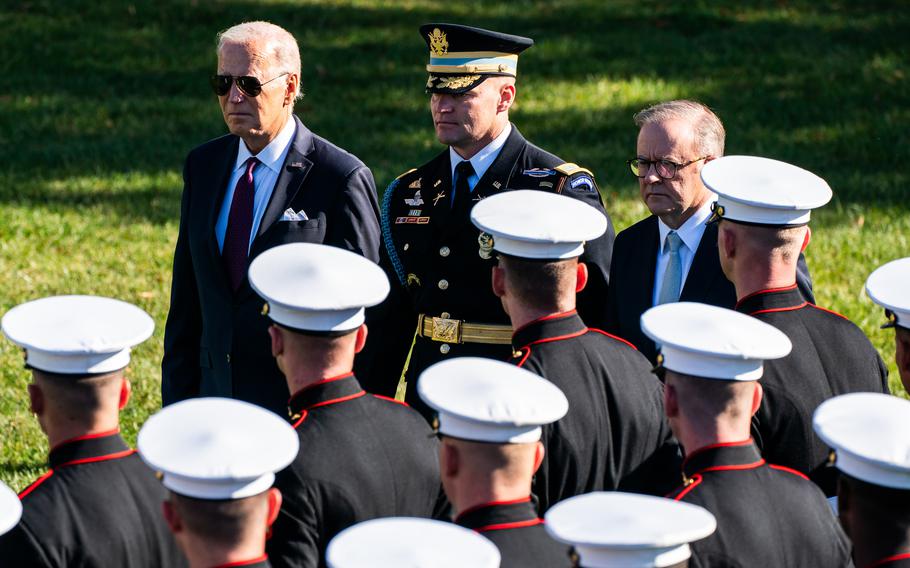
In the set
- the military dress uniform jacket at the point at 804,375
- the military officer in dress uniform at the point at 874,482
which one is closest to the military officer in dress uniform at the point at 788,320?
→ the military dress uniform jacket at the point at 804,375

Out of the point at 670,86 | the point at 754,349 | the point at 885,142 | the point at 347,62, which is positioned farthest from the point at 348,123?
the point at 754,349

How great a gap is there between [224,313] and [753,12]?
12964mm

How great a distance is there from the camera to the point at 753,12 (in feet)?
56.7

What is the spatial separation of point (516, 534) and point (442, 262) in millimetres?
2350

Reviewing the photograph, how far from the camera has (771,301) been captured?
4.61m

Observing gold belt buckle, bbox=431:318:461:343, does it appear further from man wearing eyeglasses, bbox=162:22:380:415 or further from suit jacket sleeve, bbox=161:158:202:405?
suit jacket sleeve, bbox=161:158:202:405

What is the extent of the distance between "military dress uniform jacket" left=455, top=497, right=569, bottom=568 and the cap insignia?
2.79m

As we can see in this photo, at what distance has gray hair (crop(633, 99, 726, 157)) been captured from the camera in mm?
5699

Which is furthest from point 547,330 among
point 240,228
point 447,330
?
point 240,228

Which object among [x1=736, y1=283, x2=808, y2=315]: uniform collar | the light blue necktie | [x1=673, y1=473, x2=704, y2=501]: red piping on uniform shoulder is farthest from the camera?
the light blue necktie

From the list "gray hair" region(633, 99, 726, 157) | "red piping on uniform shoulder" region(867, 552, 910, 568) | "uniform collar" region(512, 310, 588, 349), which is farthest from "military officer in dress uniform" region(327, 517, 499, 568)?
"gray hair" region(633, 99, 726, 157)

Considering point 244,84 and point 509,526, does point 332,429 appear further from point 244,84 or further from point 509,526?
point 244,84

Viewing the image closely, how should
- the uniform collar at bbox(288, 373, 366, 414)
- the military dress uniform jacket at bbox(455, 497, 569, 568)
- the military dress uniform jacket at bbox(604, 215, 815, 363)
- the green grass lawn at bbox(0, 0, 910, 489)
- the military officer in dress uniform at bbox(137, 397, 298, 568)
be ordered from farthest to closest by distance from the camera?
the green grass lawn at bbox(0, 0, 910, 489) < the military dress uniform jacket at bbox(604, 215, 815, 363) < the uniform collar at bbox(288, 373, 366, 414) < the military dress uniform jacket at bbox(455, 497, 569, 568) < the military officer in dress uniform at bbox(137, 397, 298, 568)

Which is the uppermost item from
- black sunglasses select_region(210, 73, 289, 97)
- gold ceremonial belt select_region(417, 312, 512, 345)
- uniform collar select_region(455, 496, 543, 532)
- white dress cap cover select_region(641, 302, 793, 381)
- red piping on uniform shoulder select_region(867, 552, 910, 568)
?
black sunglasses select_region(210, 73, 289, 97)
